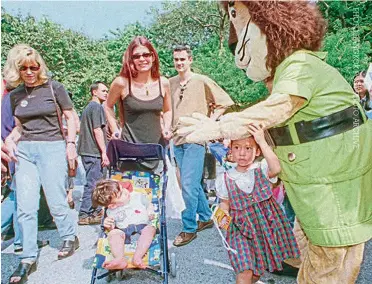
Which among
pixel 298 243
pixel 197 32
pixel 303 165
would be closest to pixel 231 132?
pixel 303 165

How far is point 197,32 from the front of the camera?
13.8 feet

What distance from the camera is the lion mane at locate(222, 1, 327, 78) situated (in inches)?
49.7

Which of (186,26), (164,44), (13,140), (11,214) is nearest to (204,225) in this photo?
(11,214)

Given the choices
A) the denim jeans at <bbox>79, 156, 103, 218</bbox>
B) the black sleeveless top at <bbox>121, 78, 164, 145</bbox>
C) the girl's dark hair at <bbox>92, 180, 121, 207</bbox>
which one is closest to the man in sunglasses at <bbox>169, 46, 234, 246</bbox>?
the black sleeveless top at <bbox>121, 78, 164, 145</bbox>

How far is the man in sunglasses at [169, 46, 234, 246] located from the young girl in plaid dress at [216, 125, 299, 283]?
36.5 inches

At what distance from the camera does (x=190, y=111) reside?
263 centimetres

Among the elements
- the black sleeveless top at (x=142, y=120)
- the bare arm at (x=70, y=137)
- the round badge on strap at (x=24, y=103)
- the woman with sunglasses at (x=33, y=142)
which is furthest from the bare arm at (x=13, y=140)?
the black sleeveless top at (x=142, y=120)

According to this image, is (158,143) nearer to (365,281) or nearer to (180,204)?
(180,204)

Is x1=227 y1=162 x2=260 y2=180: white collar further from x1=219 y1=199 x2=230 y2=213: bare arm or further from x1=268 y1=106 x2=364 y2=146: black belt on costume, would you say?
x1=268 y1=106 x2=364 y2=146: black belt on costume

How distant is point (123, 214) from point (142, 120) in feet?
1.75

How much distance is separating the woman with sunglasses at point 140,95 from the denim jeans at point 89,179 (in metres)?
0.96

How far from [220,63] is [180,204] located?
178cm

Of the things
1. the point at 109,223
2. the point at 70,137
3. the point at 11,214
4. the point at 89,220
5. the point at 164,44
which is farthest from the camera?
the point at 164,44

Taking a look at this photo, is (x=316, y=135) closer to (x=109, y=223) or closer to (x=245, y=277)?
(x=245, y=277)
